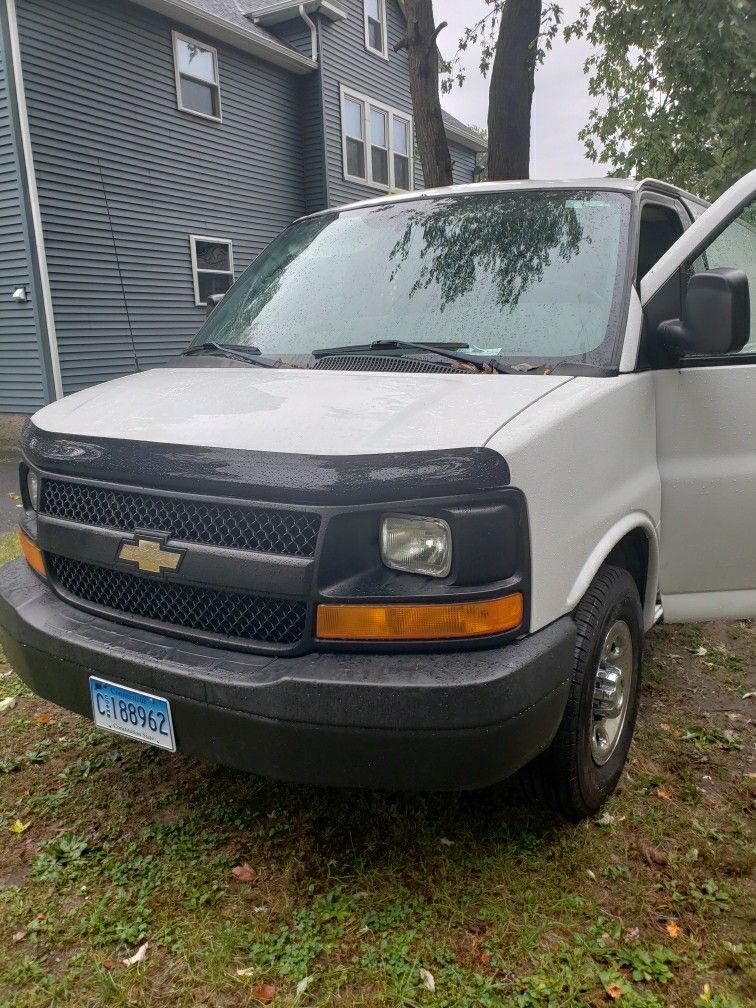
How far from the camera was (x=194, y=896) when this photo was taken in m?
2.43

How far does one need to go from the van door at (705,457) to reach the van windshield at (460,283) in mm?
242

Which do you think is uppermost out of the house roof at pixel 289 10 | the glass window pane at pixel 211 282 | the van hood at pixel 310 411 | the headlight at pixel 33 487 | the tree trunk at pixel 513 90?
the house roof at pixel 289 10

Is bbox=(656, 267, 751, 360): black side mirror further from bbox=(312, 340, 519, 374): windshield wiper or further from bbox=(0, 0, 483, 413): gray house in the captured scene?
bbox=(0, 0, 483, 413): gray house

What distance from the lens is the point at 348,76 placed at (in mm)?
16922

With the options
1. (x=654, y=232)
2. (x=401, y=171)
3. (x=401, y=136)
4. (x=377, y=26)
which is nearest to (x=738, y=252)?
(x=654, y=232)

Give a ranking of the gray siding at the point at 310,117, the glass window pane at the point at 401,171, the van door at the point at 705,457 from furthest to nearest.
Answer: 1. the glass window pane at the point at 401,171
2. the gray siding at the point at 310,117
3. the van door at the point at 705,457

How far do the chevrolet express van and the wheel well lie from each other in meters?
0.01

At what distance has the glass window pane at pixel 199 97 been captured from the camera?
45.2ft

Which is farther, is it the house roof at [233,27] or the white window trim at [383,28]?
the white window trim at [383,28]

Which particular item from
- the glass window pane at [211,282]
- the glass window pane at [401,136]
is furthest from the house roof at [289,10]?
the glass window pane at [211,282]

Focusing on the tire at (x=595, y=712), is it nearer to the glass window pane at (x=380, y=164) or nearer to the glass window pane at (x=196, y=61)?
the glass window pane at (x=196, y=61)

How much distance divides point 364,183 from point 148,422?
16419mm

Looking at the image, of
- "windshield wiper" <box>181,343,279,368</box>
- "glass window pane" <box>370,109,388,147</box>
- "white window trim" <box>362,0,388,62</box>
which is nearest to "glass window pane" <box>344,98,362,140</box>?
"glass window pane" <box>370,109,388,147</box>

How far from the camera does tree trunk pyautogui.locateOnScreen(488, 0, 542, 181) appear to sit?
8.76 meters
